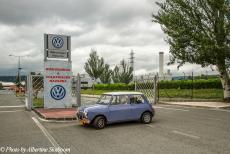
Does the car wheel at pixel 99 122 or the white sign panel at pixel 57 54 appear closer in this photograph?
the car wheel at pixel 99 122

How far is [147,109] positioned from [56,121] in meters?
4.65

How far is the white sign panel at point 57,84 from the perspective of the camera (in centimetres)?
2306

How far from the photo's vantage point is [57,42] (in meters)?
24.1

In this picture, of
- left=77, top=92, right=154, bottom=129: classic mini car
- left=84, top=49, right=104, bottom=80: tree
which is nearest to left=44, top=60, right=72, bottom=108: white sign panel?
left=77, top=92, right=154, bottom=129: classic mini car

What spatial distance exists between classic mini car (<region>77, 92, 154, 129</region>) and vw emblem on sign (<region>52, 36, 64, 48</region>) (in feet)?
36.9

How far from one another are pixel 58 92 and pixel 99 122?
1120cm

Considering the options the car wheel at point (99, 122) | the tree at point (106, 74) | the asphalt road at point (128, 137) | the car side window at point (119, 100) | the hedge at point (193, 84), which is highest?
the tree at point (106, 74)

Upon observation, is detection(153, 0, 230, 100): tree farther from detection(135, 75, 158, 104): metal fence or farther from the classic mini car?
the classic mini car

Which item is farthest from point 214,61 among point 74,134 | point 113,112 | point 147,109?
point 74,134

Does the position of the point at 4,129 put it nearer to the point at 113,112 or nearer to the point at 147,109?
the point at 113,112

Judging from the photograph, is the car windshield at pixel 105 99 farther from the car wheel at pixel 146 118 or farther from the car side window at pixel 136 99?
the car wheel at pixel 146 118

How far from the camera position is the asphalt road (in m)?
9.09

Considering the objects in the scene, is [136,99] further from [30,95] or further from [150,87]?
[150,87]

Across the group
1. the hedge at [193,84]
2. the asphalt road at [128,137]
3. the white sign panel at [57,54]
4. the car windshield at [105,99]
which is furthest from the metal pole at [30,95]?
the hedge at [193,84]
